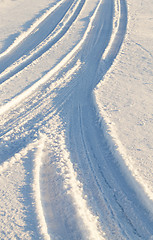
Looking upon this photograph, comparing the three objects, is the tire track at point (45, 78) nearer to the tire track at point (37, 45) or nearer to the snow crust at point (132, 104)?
the tire track at point (37, 45)

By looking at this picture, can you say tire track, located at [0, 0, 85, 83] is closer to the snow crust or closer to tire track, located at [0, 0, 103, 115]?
tire track, located at [0, 0, 103, 115]

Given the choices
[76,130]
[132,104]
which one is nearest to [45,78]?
[76,130]

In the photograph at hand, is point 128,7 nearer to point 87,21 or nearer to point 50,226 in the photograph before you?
point 87,21

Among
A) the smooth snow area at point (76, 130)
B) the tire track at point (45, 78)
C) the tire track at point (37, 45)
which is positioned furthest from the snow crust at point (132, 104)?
the tire track at point (37, 45)

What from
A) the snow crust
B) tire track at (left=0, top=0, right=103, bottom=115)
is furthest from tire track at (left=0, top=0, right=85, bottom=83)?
the snow crust

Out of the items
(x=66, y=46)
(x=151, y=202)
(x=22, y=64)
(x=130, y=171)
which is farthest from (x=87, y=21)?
(x=151, y=202)

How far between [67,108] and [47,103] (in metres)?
0.54

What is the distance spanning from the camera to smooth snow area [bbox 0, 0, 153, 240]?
462 cm

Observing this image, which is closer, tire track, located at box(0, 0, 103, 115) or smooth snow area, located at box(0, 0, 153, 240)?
smooth snow area, located at box(0, 0, 153, 240)

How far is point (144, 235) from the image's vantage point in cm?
440

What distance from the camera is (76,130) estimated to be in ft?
21.3

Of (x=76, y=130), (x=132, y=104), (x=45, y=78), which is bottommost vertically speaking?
(x=76, y=130)

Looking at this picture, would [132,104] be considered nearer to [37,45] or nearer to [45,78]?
[45,78]

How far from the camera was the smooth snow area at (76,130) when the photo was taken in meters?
4.62
